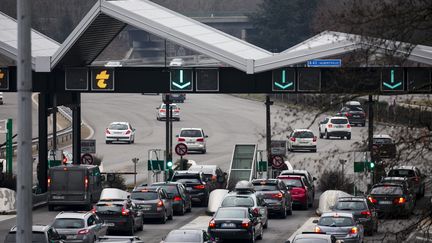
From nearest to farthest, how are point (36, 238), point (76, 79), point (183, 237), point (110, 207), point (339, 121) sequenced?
1. point (36, 238)
2. point (183, 237)
3. point (110, 207)
4. point (76, 79)
5. point (339, 121)

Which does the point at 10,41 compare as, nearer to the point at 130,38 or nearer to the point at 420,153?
the point at 420,153

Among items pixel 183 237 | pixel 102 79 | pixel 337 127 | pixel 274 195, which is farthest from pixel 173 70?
pixel 337 127

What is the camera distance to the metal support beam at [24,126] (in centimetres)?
1284

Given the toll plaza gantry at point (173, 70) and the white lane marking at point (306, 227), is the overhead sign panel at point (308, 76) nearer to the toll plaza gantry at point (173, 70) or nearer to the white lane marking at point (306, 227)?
the toll plaza gantry at point (173, 70)

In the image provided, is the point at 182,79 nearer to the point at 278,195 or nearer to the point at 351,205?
the point at 278,195

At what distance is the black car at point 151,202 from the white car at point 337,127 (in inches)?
1506

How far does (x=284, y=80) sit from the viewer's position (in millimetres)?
42969

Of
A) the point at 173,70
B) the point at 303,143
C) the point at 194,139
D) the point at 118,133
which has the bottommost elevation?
Answer: the point at 303,143

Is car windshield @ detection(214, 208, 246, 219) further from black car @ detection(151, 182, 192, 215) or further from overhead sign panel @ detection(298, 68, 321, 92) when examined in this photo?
overhead sign panel @ detection(298, 68, 321, 92)

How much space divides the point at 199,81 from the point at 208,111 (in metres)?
60.9

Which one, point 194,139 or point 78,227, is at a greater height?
point 194,139

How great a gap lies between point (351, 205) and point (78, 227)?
950cm

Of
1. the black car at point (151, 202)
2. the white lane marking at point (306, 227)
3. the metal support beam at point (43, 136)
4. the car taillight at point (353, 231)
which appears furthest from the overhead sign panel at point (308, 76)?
the metal support beam at point (43, 136)

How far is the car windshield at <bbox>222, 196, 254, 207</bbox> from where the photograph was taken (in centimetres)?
3722
